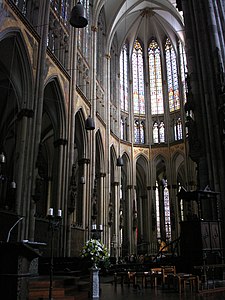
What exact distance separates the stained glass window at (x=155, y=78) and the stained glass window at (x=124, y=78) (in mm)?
3084

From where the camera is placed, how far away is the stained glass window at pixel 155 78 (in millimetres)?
38028

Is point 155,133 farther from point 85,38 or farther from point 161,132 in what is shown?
point 85,38

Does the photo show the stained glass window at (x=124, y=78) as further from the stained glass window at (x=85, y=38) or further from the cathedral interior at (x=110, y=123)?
the stained glass window at (x=85, y=38)

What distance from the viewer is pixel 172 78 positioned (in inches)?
1495

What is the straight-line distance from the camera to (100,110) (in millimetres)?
29078

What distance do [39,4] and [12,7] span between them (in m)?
3.28

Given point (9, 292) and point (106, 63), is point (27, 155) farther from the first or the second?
point (106, 63)

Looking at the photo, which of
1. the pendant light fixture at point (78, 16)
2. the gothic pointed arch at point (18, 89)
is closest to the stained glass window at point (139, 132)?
the gothic pointed arch at point (18, 89)

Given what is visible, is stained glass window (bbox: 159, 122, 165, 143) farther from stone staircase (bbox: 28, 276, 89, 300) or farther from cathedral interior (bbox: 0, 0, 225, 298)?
stone staircase (bbox: 28, 276, 89, 300)

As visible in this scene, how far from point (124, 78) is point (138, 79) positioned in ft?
7.01

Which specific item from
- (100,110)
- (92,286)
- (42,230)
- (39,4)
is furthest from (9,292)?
(100,110)

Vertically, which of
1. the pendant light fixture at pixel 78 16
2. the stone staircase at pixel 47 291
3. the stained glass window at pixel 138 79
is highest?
the stained glass window at pixel 138 79

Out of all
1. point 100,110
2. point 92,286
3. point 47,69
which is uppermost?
point 100,110

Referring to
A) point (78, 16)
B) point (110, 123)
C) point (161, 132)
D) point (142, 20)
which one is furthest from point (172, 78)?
point (78, 16)
